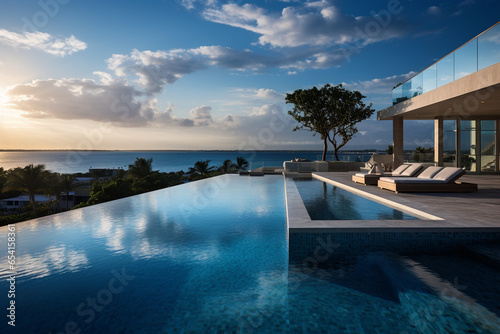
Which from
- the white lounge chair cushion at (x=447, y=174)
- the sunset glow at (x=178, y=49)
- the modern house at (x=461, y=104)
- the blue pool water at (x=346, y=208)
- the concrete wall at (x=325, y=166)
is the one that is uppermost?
the sunset glow at (x=178, y=49)

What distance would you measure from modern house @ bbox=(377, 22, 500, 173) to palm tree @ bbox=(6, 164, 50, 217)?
22.8 metres

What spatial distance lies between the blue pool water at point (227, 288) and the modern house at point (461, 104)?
759 cm

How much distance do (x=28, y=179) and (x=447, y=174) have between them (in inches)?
944

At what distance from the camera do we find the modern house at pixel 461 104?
30.2 feet

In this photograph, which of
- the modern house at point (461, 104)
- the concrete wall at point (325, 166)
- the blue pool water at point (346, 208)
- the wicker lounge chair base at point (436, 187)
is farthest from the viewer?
the concrete wall at point (325, 166)

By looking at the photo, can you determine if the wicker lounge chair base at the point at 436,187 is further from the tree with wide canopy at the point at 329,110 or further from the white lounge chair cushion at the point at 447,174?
the tree with wide canopy at the point at 329,110

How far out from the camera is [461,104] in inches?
495

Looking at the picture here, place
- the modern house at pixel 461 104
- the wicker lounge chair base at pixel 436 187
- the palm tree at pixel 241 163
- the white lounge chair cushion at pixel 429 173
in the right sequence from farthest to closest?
1. the palm tree at pixel 241 163
2. the white lounge chair cushion at pixel 429 173
3. the modern house at pixel 461 104
4. the wicker lounge chair base at pixel 436 187

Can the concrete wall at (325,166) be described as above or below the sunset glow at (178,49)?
below

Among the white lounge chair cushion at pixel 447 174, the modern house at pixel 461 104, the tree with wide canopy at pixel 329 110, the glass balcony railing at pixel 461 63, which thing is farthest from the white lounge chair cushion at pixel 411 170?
the tree with wide canopy at pixel 329 110

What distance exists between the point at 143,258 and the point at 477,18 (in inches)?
784

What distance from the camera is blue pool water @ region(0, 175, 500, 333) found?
9.85 ft

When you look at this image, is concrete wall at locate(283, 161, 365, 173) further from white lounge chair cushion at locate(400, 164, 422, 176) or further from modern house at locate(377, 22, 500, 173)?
white lounge chair cushion at locate(400, 164, 422, 176)

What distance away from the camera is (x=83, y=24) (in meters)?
11.5
